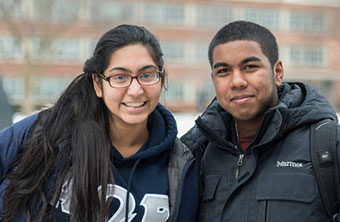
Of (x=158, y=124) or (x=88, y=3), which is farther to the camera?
(x=88, y=3)

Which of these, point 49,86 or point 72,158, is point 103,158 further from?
point 49,86

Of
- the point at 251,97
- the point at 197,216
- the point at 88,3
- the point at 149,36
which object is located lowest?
the point at 197,216

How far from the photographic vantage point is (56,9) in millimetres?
19797

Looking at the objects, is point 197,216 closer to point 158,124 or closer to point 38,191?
point 158,124

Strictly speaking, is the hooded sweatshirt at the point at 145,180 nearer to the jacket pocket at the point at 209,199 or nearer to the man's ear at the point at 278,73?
the jacket pocket at the point at 209,199

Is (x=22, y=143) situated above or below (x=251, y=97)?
below

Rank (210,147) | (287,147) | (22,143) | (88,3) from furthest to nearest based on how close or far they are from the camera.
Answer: (88,3) → (210,147) → (22,143) → (287,147)

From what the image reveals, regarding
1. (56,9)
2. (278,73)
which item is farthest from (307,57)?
(278,73)

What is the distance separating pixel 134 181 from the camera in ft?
7.71

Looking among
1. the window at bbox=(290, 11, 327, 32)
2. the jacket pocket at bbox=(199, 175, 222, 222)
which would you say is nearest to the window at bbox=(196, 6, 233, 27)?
the window at bbox=(290, 11, 327, 32)

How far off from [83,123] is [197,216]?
0.80 metres

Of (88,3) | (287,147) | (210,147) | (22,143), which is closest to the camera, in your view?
(287,147)

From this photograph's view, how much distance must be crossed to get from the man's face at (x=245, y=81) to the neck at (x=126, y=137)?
1.77 feet

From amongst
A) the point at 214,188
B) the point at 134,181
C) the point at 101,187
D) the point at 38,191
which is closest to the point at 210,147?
the point at 214,188
